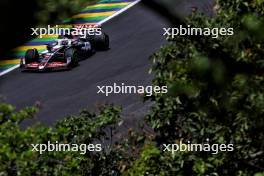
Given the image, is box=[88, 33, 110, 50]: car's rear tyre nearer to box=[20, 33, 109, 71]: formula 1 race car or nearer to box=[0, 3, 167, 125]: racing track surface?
box=[20, 33, 109, 71]: formula 1 race car

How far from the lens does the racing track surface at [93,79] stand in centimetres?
1500

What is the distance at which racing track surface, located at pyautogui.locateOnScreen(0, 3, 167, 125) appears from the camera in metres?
15.0

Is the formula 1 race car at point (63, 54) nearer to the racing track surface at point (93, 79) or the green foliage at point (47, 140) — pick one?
the racing track surface at point (93, 79)

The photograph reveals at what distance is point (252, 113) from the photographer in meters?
2.48

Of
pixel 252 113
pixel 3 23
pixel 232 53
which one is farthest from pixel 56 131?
pixel 3 23

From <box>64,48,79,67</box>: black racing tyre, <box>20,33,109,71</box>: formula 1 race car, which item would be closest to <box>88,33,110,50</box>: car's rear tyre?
<box>20,33,109,71</box>: formula 1 race car

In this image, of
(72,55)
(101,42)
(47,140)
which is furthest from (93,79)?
(47,140)

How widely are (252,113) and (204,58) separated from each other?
1.26 meters

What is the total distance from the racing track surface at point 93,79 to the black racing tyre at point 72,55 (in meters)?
0.18

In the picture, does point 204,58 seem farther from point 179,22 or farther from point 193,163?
point 193,163

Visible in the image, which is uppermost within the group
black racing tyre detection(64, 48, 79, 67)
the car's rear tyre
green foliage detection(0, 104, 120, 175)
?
the car's rear tyre

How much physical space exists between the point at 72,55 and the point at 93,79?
105 centimetres

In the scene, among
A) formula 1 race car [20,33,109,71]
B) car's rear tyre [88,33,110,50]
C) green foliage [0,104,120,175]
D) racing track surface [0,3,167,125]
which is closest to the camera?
green foliage [0,104,120,175]

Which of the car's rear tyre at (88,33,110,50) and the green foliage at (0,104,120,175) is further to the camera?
the car's rear tyre at (88,33,110,50)
